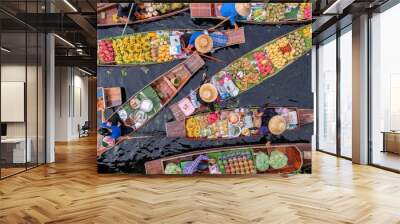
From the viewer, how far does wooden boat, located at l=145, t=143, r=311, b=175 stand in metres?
6.44

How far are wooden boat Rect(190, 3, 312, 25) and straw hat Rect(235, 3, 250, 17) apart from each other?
0.22ft

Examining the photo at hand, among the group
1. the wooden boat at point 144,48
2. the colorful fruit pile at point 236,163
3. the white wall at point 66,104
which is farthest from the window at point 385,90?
the white wall at point 66,104

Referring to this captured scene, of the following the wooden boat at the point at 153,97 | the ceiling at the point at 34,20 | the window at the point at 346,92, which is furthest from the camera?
the window at the point at 346,92

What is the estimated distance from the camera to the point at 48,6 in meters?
7.91

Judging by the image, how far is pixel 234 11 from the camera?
258 inches

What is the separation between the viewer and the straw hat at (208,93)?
6461 mm

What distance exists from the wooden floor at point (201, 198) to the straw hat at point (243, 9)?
2.81m

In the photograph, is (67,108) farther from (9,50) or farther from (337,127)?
(337,127)

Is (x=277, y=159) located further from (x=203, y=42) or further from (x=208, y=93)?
(x=203, y=42)

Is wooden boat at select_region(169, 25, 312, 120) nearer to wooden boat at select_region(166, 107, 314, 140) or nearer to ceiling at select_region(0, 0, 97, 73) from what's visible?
wooden boat at select_region(166, 107, 314, 140)

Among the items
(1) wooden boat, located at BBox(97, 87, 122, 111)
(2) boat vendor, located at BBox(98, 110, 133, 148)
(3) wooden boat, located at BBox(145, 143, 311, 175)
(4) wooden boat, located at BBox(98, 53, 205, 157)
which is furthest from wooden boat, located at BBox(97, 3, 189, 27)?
(3) wooden boat, located at BBox(145, 143, 311, 175)

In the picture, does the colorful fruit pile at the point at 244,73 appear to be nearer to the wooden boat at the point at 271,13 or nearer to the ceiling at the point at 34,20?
the wooden boat at the point at 271,13

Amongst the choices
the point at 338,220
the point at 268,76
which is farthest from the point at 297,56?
the point at 338,220

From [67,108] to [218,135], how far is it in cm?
1077
